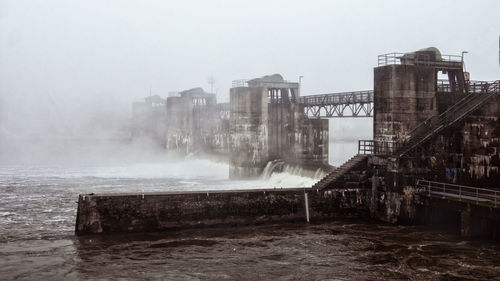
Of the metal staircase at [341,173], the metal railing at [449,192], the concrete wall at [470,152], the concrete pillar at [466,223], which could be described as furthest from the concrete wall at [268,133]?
the concrete pillar at [466,223]

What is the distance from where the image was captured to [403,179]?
30969 millimetres

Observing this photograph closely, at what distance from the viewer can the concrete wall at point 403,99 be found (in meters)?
32.2

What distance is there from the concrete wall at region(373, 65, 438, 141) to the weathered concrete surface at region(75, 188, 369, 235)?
14.2ft

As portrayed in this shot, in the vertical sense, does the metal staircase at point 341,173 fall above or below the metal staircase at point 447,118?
below

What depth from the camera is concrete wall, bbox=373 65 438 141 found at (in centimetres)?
3219

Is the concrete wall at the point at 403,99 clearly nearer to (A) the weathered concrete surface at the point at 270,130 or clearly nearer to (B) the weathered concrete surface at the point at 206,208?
(B) the weathered concrete surface at the point at 206,208

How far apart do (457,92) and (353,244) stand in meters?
13.9

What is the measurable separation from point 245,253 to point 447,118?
15.4m

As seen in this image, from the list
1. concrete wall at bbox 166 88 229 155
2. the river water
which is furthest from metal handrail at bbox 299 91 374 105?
concrete wall at bbox 166 88 229 155

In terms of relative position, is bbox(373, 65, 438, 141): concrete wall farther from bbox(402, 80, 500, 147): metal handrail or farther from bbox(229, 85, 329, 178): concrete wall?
bbox(229, 85, 329, 178): concrete wall

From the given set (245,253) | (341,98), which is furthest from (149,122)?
(245,253)

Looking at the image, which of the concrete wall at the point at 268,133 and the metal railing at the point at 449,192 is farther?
the concrete wall at the point at 268,133

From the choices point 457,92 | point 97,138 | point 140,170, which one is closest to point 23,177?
point 140,170

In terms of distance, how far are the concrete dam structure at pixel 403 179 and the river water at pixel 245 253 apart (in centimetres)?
92
